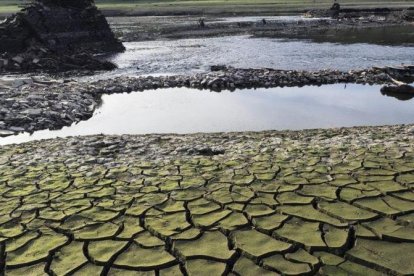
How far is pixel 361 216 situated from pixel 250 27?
1868 inches

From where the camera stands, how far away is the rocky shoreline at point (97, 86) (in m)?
13.6

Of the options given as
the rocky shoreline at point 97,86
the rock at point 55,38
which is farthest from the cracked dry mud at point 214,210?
the rock at point 55,38

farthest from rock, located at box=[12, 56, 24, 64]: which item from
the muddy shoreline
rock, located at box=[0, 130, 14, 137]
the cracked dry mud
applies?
the cracked dry mud

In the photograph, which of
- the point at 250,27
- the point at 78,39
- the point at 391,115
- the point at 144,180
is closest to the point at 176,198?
the point at 144,180

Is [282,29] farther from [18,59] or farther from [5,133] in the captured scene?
[5,133]

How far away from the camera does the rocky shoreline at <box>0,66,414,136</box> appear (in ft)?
44.7

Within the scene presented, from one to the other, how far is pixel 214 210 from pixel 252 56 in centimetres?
2388

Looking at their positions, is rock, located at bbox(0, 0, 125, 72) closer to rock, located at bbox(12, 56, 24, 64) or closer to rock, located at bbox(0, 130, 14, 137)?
rock, located at bbox(12, 56, 24, 64)

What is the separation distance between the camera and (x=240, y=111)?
14.5m

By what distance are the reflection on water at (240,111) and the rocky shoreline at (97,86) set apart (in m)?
0.61

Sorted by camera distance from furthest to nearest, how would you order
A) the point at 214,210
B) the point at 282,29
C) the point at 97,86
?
the point at 282,29 < the point at 97,86 < the point at 214,210

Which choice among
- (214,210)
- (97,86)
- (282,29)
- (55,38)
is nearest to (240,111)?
(97,86)

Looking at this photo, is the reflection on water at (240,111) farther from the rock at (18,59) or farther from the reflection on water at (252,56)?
the rock at (18,59)

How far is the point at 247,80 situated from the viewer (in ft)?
61.9
